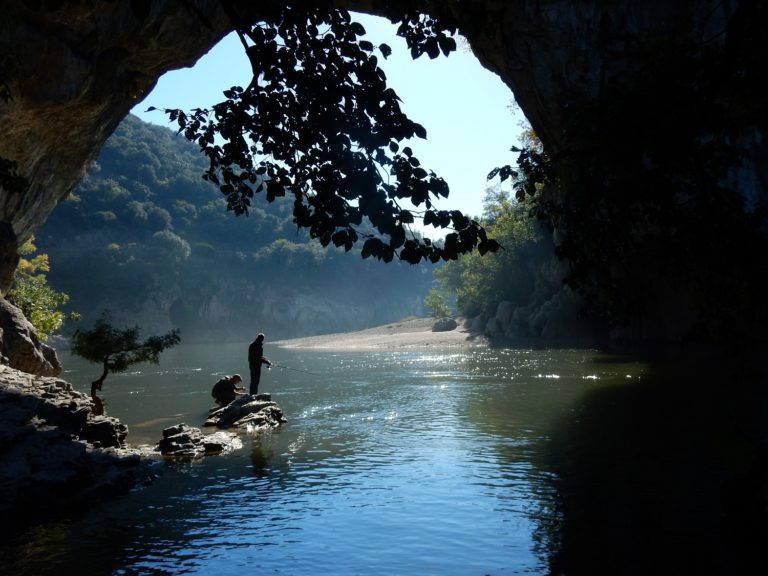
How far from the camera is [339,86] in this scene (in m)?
5.39

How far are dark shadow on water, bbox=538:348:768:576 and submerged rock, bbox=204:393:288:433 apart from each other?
8.00 m

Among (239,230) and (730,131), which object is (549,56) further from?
(239,230)

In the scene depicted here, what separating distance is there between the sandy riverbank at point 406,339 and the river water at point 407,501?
132ft

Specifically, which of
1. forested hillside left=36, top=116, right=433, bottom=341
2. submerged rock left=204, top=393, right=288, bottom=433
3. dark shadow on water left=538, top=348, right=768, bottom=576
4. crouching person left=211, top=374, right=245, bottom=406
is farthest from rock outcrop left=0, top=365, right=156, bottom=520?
forested hillside left=36, top=116, right=433, bottom=341

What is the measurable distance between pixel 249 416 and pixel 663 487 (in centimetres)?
1164

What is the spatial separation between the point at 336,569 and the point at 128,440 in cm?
1094

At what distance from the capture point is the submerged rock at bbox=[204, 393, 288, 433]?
18266mm

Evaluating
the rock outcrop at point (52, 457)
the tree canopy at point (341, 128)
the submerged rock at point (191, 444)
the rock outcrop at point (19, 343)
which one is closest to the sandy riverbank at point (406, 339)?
the rock outcrop at point (19, 343)

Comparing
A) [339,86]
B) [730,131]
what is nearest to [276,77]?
[339,86]

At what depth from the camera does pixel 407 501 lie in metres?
10.5

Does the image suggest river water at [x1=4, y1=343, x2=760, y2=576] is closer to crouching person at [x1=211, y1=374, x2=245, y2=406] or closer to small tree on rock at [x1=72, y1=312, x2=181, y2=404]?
crouching person at [x1=211, y1=374, x2=245, y2=406]

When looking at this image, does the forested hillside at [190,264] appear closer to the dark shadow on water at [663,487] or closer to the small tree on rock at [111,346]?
the small tree on rock at [111,346]

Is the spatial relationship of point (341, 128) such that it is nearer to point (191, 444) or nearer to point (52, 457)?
point (52, 457)

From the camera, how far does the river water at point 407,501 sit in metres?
8.07
